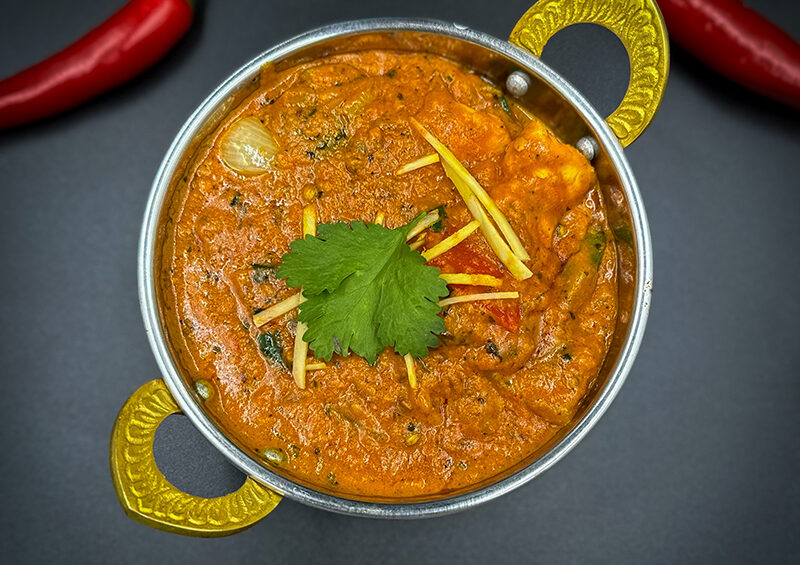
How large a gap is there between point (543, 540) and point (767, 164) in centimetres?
195

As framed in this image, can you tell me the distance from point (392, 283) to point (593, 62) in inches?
44.7

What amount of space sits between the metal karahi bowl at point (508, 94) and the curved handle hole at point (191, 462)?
0.10 meters

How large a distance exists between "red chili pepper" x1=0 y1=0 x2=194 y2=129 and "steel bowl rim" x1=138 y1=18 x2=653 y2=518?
2.56 ft

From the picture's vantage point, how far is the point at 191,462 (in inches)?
90.4

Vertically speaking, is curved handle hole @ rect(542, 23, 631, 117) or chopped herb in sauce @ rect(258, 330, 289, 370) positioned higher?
curved handle hole @ rect(542, 23, 631, 117)

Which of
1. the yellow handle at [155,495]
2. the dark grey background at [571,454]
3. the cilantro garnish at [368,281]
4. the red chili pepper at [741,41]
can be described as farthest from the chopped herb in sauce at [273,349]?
the red chili pepper at [741,41]

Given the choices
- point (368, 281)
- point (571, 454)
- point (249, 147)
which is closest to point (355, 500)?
point (368, 281)

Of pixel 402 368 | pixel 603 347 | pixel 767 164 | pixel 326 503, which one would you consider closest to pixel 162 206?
pixel 402 368

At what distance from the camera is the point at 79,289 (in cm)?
294

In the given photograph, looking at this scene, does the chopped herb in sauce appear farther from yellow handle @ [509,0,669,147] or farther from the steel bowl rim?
yellow handle @ [509,0,669,147]

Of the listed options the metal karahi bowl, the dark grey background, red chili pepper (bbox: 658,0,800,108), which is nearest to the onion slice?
the metal karahi bowl

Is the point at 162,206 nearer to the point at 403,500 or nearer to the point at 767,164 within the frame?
the point at 403,500

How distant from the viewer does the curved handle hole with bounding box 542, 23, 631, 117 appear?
7.91ft

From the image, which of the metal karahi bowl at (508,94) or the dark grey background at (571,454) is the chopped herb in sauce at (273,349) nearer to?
the metal karahi bowl at (508,94)
